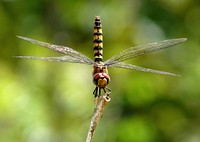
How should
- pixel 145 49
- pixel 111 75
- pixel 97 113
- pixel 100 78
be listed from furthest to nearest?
pixel 111 75 → pixel 145 49 → pixel 100 78 → pixel 97 113

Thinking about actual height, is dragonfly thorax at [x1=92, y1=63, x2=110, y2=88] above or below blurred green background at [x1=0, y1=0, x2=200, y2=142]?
below

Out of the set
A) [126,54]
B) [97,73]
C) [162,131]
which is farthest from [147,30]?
[97,73]

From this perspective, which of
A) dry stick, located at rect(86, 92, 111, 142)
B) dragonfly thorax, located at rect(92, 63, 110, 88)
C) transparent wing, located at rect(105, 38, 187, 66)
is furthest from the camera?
transparent wing, located at rect(105, 38, 187, 66)

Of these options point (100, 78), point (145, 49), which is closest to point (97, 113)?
point (100, 78)

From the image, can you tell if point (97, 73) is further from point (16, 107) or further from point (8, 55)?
point (8, 55)

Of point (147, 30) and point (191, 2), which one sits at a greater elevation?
point (191, 2)

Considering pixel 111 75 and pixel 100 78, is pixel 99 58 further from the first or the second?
pixel 111 75

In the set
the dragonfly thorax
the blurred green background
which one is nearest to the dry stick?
the dragonfly thorax

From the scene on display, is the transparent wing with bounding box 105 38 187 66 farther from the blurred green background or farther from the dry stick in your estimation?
the blurred green background

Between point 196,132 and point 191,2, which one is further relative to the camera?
point 191,2
